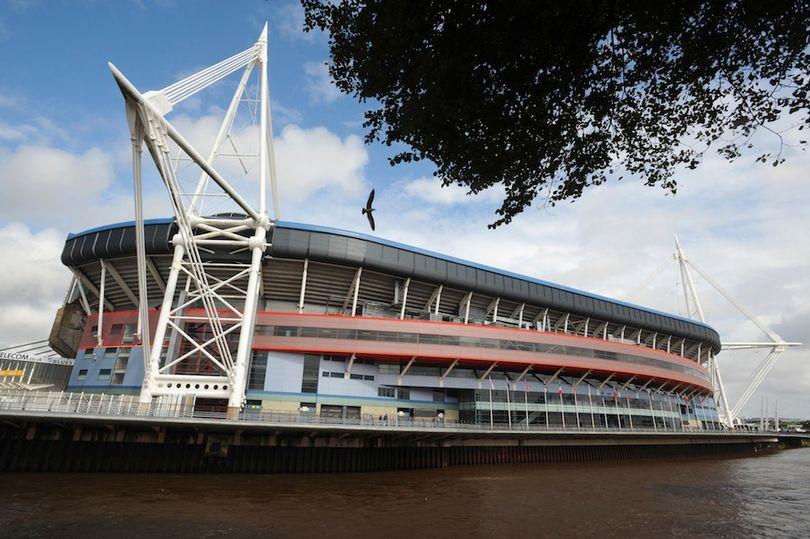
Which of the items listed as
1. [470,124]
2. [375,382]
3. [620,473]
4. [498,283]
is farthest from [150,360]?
[620,473]

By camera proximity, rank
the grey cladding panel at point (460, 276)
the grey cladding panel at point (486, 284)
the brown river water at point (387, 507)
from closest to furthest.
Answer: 1. the brown river water at point (387, 507)
2. the grey cladding panel at point (460, 276)
3. the grey cladding panel at point (486, 284)

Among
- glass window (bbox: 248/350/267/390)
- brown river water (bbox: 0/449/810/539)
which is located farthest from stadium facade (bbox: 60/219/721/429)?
brown river water (bbox: 0/449/810/539)

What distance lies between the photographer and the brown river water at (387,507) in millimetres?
18797

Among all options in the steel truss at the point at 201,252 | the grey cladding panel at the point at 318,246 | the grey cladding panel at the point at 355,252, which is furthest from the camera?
the grey cladding panel at the point at 355,252

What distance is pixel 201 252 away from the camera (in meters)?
46.2

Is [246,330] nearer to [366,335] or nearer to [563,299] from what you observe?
[366,335]

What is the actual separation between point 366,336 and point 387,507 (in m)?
25.9

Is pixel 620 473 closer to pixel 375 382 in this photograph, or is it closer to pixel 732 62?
pixel 375 382

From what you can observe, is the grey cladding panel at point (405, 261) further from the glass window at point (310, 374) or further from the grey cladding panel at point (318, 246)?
the glass window at point (310, 374)

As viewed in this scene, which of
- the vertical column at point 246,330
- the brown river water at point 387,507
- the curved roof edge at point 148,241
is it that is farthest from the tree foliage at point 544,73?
the curved roof edge at point 148,241

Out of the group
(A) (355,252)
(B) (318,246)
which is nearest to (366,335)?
(A) (355,252)

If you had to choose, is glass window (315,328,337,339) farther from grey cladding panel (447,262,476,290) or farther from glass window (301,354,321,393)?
grey cladding panel (447,262,476,290)

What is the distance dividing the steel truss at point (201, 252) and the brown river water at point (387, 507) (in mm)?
9118

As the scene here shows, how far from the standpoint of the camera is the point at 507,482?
33188 mm
